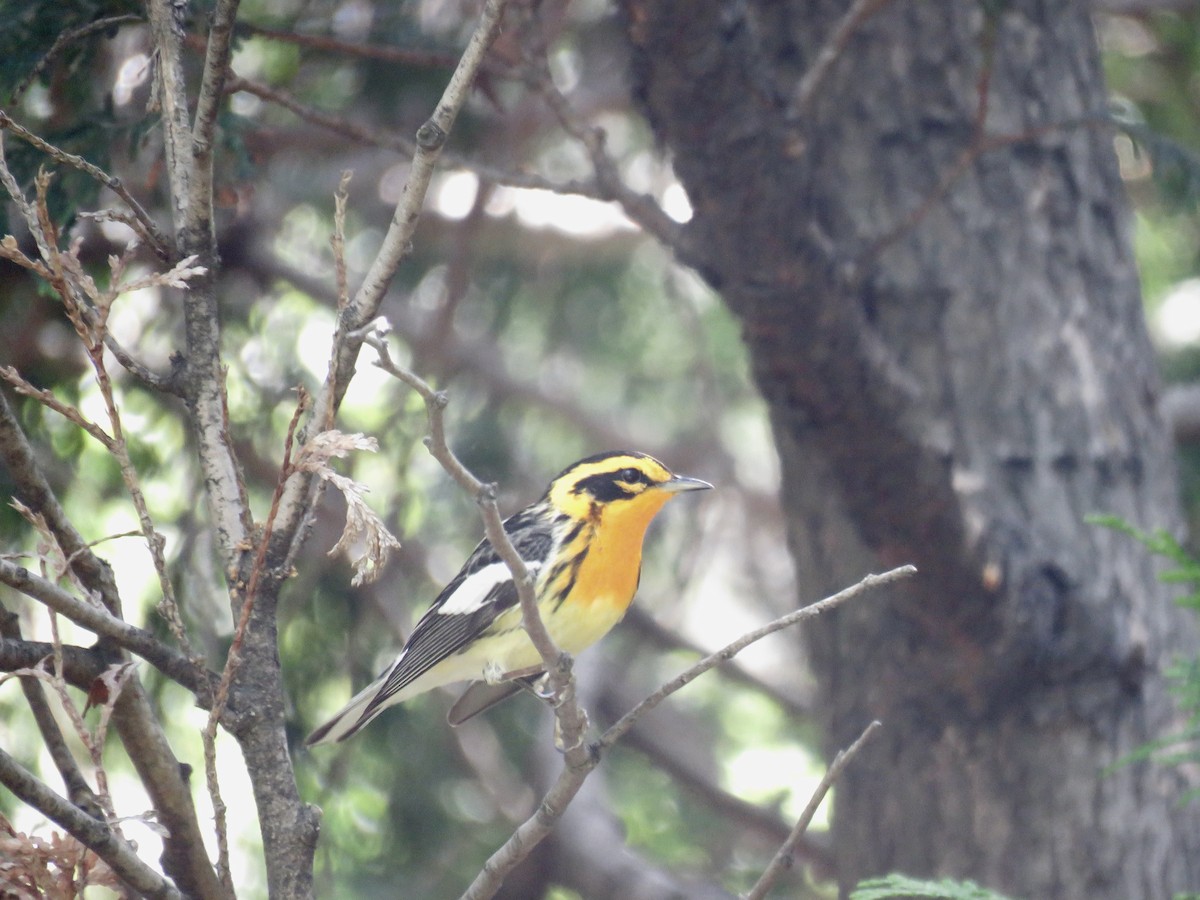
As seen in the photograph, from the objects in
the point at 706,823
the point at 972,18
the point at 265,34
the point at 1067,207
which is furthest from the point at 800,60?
the point at 706,823

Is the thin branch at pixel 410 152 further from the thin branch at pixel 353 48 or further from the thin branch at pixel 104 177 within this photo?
the thin branch at pixel 104 177

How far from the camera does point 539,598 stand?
370 cm

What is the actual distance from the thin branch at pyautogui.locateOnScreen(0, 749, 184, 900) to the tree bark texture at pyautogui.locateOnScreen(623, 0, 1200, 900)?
2212mm

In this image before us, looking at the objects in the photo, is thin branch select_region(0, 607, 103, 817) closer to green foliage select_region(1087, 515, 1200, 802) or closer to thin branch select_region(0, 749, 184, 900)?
thin branch select_region(0, 749, 184, 900)

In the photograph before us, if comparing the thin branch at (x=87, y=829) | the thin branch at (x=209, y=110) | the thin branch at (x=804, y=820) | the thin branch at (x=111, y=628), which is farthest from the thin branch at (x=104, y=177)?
the thin branch at (x=804, y=820)

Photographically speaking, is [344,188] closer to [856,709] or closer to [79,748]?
[856,709]

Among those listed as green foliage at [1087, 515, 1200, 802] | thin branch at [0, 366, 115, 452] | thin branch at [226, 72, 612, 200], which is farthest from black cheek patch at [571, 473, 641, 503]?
thin branch at [0, 366, 115, 452]

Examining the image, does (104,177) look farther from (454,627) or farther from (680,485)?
(680,485)

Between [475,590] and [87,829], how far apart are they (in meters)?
2.03

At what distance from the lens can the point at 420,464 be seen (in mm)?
5945

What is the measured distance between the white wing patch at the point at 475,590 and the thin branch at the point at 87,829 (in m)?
1.82

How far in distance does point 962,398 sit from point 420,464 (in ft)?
8.97

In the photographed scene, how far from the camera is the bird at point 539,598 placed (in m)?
3.63

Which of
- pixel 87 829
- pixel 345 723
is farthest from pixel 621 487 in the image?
pixel 87 829
